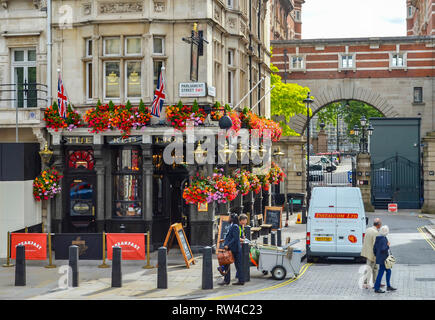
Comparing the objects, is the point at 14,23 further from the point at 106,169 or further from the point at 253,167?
the point at 253,167

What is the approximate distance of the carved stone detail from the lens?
22.0 m

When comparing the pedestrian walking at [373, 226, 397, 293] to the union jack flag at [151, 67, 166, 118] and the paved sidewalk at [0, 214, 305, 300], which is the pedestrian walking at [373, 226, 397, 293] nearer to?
the paved sidewalk at [0, 214, 305, 300]

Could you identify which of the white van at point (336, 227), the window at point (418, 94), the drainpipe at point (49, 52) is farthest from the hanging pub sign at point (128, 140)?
the window at point (418, 94)

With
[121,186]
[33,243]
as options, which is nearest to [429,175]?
[121,186]

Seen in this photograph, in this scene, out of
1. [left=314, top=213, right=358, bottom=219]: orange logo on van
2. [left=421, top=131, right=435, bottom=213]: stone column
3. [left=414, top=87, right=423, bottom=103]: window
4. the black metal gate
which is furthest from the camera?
[left=414, top=87, right=423, bottom=103]: window

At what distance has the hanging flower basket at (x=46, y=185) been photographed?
2202 cm

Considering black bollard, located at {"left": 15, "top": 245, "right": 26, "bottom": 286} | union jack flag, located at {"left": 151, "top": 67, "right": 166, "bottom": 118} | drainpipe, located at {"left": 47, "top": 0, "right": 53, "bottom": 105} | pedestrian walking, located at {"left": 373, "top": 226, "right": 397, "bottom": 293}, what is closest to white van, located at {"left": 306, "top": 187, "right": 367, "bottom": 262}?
pedestrian walking, located at {"left": 373, "top": 226, "right": 397, "bottom": 293}

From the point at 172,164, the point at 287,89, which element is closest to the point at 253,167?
the point at 172,164

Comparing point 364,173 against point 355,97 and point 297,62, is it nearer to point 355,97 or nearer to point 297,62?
point 355,97

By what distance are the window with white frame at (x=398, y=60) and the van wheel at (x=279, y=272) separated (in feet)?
138

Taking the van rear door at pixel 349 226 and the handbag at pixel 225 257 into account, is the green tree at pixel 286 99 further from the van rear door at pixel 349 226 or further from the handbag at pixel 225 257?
the handbag at pixel 225 257

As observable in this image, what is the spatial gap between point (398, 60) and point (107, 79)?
128 feet

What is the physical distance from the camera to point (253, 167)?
28.2m

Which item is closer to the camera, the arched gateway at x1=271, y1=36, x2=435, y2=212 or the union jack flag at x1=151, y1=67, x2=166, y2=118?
the union jack flag at x1=151, y1=67, x2=166, y2=118
